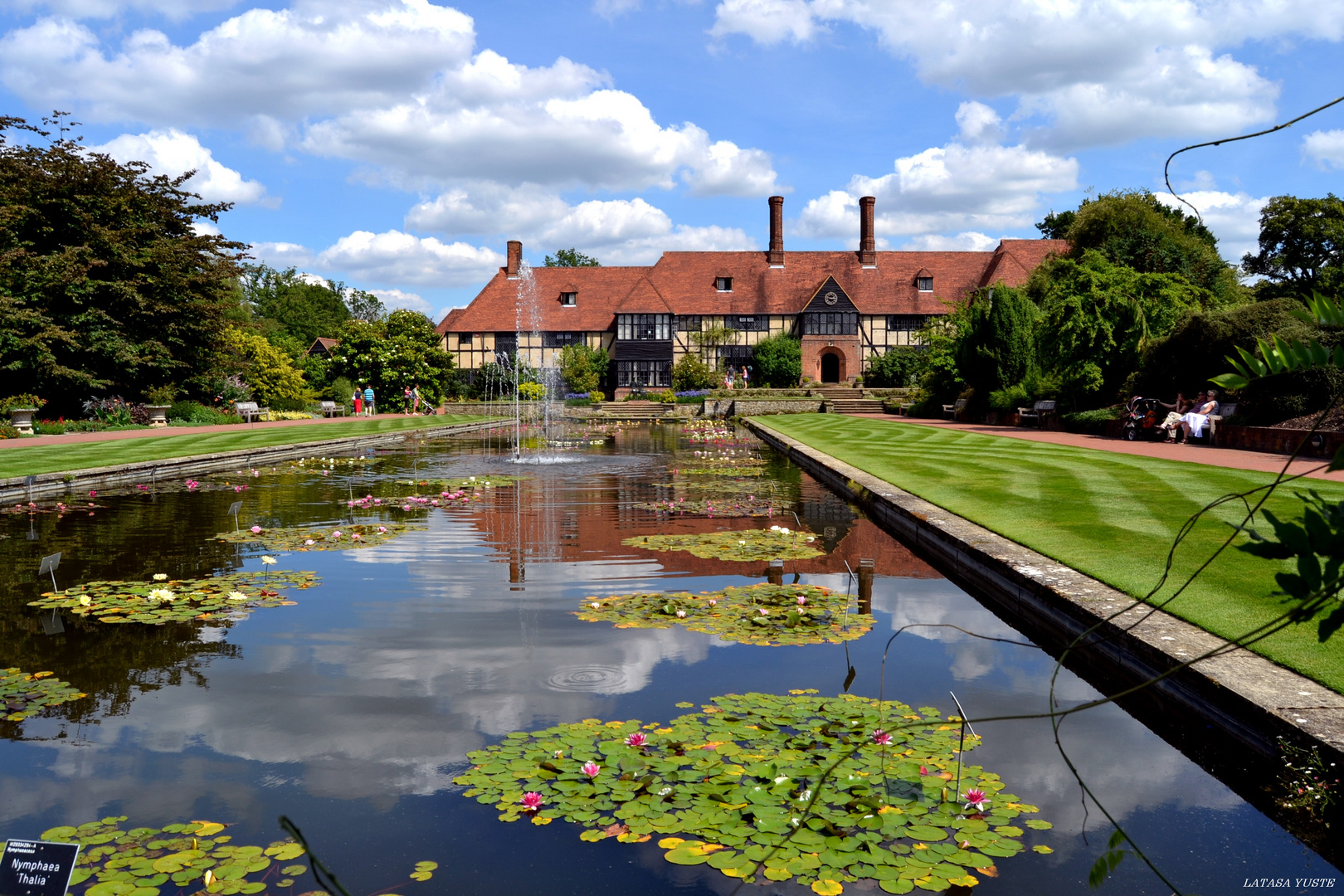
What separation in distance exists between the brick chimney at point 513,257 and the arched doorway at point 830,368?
77.3 feet

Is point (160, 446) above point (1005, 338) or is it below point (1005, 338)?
below

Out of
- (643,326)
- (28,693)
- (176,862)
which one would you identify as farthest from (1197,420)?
(643,326)

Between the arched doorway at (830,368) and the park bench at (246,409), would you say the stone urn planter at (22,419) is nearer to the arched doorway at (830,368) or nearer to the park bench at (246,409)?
the park bench at (246,409)

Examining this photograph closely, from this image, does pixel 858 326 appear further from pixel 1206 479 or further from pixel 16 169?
pixel 1206 479

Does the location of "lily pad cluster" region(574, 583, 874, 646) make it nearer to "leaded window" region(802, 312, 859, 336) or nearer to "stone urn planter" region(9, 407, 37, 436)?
"stone urn planter" region(9, 407, 37, 436)

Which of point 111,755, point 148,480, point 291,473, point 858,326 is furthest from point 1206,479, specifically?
point 858,326

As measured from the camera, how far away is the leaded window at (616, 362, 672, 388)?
6309cm

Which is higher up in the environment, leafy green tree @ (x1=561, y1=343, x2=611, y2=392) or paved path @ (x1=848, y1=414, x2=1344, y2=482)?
leafy green tree @ (x1=561, y1=343, x2=611, y2=392)

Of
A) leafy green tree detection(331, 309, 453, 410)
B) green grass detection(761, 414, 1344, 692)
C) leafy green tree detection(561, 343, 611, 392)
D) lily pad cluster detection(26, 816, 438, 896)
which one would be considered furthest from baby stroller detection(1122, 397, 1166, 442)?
leafy green tree detection(561, 343, 611, 392)

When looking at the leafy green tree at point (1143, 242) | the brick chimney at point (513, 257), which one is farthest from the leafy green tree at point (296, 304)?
the leafy green tree at point (1143, 242)

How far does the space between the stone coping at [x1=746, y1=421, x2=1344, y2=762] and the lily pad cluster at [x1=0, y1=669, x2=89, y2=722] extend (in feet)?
16.8

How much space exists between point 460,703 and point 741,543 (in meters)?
4.93

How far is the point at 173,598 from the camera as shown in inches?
271

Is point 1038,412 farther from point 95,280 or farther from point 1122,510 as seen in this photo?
point 95,280
